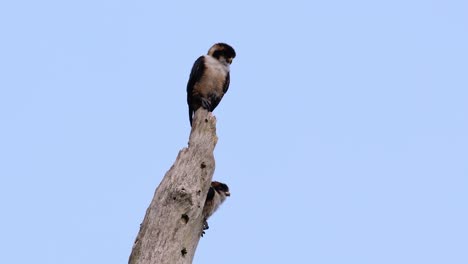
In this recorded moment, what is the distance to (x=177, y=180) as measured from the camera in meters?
6.28

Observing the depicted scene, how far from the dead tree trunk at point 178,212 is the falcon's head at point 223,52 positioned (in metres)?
3.87

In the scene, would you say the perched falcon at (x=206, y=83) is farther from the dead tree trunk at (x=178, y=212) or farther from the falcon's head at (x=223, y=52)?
the dead tree trunk at (x=178, y=212)

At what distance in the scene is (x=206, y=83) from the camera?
33.1 ft

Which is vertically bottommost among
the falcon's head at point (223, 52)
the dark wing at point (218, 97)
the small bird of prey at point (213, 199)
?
the small bird of prey at point (213, 199)

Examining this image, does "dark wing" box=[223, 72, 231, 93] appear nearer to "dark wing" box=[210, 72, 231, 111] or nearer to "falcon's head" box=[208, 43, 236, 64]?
"dark wing" box=[210, 72, 231, 111]

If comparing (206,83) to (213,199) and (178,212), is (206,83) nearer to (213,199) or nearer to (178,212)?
(213,199)

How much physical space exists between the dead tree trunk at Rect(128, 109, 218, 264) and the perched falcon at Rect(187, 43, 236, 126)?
3385mm

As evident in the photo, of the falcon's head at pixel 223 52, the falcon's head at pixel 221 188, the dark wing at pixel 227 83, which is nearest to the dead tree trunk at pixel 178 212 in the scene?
the falcon's head at pixel 221 188

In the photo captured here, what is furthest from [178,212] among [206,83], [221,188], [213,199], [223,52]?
[223,52]

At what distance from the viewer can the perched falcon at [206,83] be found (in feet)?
33.2

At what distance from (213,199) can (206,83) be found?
→ 10.7 ft

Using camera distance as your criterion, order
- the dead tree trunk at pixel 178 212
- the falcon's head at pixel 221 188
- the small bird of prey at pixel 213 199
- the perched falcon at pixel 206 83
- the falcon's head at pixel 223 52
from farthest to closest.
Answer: the falcon's head at pixel 223 52 → the perched falcon at pixel 206 83 → the falcon's head at pixel 221 188 → the small bird of prey at pixel 213 199 → the dead tree trunk at pixel 178 212

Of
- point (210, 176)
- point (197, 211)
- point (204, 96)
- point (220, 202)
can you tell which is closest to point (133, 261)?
point (197, 211)

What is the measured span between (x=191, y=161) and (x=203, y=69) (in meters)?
3.79
